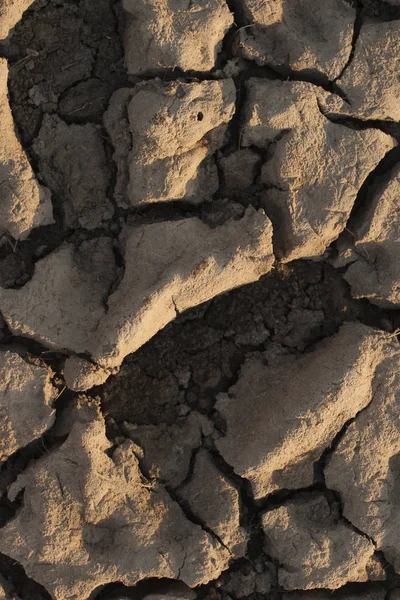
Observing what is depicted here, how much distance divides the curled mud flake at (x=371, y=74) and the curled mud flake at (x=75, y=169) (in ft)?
2.65

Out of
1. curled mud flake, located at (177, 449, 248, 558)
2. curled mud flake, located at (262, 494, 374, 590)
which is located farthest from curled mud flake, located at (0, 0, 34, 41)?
curled mud flake, located at (262, 494, 374, 590)

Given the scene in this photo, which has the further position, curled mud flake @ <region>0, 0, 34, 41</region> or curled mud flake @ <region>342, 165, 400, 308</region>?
curled mud flake @ <region>342, 165, 400, 308</region>

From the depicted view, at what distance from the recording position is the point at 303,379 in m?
2.04

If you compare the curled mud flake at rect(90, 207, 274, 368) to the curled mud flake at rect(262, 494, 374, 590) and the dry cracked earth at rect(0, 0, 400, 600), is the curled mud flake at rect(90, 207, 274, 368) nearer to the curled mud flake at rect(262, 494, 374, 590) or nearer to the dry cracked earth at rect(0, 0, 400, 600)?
the dry cracked earth at rect(0, 0, 400, 600)

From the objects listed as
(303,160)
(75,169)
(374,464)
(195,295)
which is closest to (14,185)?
(75,169)

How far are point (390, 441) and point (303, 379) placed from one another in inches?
15.5

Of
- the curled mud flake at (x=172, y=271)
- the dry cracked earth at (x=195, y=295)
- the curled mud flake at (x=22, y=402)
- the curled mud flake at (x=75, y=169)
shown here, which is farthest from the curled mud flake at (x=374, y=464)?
the curled mud flake at (x=75, y=169)

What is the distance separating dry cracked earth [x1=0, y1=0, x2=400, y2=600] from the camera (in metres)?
1.98

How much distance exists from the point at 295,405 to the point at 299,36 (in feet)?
4.11

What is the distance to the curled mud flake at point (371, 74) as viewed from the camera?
206 centimetres

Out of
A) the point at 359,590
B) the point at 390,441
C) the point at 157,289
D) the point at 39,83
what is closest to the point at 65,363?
the point at 157,289

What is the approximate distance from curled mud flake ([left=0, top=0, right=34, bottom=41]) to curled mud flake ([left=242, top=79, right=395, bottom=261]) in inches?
31.6

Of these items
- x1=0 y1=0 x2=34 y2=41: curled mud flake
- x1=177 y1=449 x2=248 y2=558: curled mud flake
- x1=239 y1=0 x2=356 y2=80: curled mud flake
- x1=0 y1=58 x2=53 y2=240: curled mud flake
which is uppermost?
x1=0 y1=0 x2=34 y2=41: curled mud flake

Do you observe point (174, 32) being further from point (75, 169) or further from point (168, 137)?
point (75, 169)
